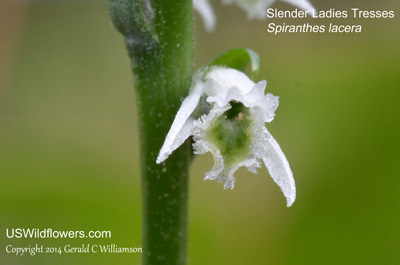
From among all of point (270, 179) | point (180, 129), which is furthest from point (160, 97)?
point (270, 179)

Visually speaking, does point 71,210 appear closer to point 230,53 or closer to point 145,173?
point 145,173

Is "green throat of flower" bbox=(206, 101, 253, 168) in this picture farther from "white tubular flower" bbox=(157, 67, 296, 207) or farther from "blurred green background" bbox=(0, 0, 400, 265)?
"blurred green background" bbox=(0, 0, 400, 265)

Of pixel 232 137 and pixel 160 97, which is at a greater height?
pixel 160 97

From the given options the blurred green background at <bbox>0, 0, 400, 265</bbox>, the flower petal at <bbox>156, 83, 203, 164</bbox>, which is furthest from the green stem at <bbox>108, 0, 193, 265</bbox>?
the blurred green background at <bbox>0, 0, 400, 265</bbox>

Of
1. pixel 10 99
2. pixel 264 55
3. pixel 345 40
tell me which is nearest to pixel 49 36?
pixel 10 99

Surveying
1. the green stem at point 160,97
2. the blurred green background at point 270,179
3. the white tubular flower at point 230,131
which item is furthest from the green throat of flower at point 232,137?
the blurred green background at point 270,179

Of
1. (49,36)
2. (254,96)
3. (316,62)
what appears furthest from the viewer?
(49,36)

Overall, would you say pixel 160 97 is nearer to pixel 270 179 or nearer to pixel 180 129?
pixel 180 129

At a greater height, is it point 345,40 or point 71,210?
point 345,40
